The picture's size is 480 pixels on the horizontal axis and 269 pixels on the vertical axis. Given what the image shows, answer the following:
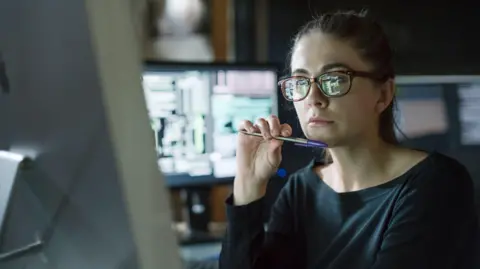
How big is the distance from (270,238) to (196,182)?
1.84 feet

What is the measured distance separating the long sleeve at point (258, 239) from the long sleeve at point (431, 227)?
5.8 inches

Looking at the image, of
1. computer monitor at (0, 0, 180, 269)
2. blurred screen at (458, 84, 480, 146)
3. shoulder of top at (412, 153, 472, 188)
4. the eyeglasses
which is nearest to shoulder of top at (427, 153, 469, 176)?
shoulder of top at (412, 153, 472, 188)

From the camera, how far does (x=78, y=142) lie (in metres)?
0.29

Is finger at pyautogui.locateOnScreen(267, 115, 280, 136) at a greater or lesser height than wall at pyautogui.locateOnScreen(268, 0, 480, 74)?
lesser

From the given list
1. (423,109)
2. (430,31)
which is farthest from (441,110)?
(430,31)

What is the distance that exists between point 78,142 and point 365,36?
1.85 ft

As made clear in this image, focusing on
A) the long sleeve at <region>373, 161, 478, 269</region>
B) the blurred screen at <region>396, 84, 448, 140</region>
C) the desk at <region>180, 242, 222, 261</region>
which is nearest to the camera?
the long sleeve at <region>373, 161, 478, 269</region>

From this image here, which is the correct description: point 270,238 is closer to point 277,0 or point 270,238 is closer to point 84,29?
point 84,29

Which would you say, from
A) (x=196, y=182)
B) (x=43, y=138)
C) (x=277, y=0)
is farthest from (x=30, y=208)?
(x=277, y=0)

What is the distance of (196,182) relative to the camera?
4.62ft

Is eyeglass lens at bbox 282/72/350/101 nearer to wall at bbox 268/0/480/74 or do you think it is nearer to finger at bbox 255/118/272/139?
finger at bbox 255/118/272/139

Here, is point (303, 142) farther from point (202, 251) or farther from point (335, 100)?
point (202, 251)

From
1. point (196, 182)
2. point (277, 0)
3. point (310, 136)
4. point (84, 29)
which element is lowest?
point (196, 182)

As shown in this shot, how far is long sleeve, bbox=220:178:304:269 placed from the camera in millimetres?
801
